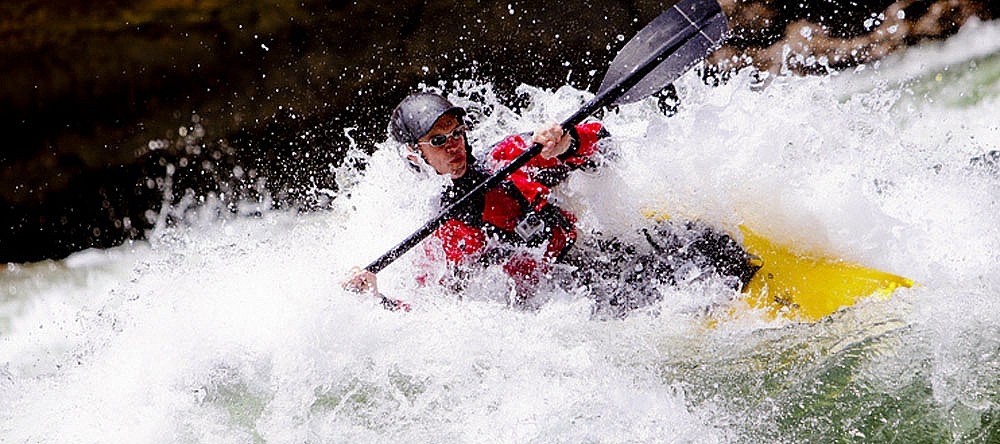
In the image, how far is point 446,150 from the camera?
2.51 m

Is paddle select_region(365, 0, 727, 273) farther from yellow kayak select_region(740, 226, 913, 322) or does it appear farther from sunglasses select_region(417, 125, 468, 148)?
yellow kayak select_region(740, 226, 913, 322)

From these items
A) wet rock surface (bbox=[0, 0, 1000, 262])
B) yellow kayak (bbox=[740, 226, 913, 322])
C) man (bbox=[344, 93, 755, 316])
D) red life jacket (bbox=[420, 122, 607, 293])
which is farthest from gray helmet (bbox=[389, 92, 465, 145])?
wet rock surface (bbox=[0, 0, 1000, 262])

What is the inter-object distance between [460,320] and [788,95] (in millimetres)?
1404

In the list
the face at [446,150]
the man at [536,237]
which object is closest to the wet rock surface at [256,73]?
the man at [536,237]

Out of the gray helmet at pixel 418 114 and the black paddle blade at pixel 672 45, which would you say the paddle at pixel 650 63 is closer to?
the black paddle blade at pixel 672 45

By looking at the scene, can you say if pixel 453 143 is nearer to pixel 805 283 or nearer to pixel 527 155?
pixel 527 155

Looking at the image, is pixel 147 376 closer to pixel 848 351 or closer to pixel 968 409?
pixel 848 351

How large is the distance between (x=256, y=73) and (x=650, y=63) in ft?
8.59

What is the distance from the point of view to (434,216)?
267 cm

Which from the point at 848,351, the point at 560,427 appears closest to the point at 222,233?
the point at 560,427

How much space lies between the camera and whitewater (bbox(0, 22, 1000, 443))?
214 centimetres

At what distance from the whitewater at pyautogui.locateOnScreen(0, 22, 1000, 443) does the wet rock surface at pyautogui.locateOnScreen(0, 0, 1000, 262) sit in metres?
1.31

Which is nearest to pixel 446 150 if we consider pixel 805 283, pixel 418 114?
pixel 418 114

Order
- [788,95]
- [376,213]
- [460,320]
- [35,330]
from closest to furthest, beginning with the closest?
1. [460,320]
2. [788,95]
3. [376,213]
4. [35,330]
